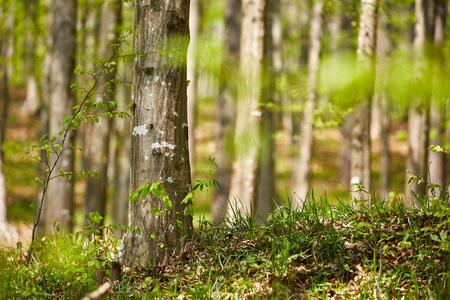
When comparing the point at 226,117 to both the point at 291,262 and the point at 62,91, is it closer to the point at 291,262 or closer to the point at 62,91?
the point at 62,91


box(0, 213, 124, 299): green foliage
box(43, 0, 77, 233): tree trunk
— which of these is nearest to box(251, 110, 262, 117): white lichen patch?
box(0, 213, 124, 299): green foliage

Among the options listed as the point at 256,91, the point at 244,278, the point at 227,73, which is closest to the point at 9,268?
the point at 244,278

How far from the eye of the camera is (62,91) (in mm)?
7914

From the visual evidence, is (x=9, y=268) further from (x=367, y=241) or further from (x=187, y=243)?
(x=367, y=241)

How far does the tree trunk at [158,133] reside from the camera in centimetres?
399

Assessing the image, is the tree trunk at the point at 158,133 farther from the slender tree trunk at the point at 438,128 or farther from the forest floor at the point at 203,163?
the forest floor at the point at 203,163

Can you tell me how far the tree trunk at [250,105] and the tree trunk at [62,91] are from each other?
318 cm

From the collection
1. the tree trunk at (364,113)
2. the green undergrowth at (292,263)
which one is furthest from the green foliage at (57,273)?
the tree trunk at (364,113)

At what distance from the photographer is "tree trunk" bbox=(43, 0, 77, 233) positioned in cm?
790

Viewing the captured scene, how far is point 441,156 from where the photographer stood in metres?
10.1

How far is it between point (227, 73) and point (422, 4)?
6.50 m

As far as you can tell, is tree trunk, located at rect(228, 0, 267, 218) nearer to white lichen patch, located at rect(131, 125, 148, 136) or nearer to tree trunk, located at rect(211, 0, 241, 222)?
white lichen patch, located at rect(131, 125, 148, 136)

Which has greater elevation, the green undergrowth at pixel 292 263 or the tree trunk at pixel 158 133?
the tree trunk at pixel 158 133

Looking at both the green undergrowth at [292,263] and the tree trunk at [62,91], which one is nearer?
the green undergrowth at [292,263]
